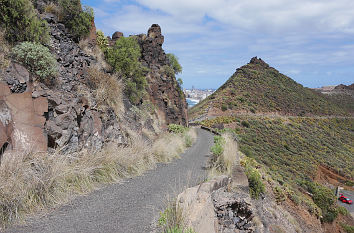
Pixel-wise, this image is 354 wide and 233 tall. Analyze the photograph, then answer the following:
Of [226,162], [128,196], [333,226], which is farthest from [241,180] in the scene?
[333,226]

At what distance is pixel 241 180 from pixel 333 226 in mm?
13713

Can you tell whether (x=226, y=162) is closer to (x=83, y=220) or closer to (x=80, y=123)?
(x=80, y=123)

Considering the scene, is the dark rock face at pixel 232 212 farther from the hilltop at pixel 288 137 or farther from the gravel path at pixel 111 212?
the hilltop at pixel 288 137

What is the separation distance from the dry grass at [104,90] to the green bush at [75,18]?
205cm

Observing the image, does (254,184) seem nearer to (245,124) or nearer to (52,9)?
(52,9)

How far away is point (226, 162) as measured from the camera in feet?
28.9

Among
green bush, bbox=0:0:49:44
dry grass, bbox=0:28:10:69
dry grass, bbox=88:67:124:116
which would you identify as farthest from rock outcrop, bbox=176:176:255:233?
green bush, bbox=0:0:49:44

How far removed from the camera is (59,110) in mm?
5883

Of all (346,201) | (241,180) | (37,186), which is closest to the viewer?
(37,186)

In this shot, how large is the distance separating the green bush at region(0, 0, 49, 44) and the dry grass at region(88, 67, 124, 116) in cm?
200

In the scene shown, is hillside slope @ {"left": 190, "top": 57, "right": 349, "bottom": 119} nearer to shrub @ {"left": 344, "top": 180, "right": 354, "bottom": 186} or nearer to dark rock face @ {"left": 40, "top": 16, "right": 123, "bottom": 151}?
shrub @ {"left": 344, "top": 180, "right": 354, "bottom": 186}

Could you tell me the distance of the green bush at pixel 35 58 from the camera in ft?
19.8

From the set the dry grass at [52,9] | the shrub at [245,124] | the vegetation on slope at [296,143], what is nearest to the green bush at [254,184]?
the dry grass at [52,9]

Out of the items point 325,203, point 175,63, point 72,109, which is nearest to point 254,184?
point 72,109
